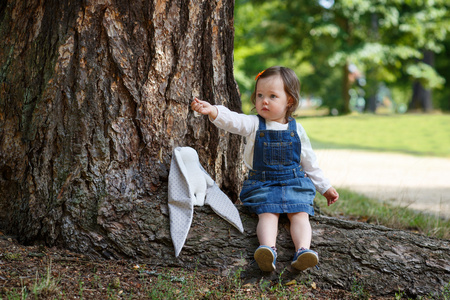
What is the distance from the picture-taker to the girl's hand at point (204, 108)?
2.89 metres

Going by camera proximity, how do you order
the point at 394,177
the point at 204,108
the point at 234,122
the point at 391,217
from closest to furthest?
1. the point at 204,108
2. the point at 234,122
3. the point at 391,217
4. the point at 394,177

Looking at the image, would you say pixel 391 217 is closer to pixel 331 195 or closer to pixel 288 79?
pixel 331 195

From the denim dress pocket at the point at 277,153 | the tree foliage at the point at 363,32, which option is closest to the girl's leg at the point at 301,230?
the denim dress pocket at the point at 277,153

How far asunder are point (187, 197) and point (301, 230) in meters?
0.74

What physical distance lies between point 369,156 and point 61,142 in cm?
1045

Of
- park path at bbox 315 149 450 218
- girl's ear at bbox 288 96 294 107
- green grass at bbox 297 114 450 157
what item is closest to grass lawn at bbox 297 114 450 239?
green grass at bbox 297 114 450 157

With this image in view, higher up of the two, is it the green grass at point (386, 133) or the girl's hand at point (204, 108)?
the green grass at point (386, 133)

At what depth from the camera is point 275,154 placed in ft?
10.3

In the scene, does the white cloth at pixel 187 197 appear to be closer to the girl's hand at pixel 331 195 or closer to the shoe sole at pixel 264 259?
the shoe sole at pixel 264 259

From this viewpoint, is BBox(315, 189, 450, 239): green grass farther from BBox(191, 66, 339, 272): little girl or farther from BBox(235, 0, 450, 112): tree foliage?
BBox(235, 0, 450, 112): tree foliage

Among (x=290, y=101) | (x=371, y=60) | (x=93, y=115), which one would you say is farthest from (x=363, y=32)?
(x=93, y=115)

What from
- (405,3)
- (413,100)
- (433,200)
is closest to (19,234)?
(433,200)

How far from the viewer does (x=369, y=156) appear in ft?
39.5

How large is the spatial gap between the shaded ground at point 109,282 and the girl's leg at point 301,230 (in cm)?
25
